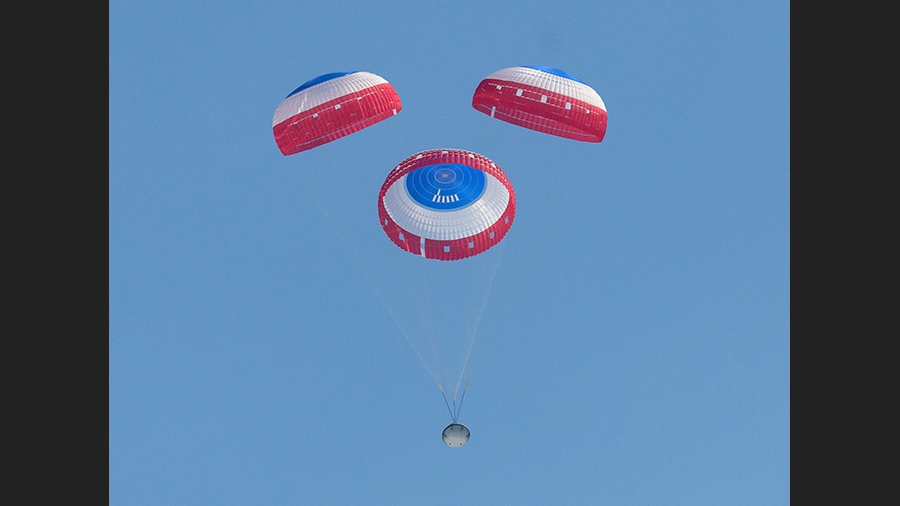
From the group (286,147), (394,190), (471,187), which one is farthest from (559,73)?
(286,147)

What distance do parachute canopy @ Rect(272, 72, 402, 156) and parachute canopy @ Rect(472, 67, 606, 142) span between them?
9.00ft

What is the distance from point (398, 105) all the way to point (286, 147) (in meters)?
3.24

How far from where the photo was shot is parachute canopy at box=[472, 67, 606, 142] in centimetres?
2527

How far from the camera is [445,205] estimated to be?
26109 mm

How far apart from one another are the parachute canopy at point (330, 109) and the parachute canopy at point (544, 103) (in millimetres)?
2743

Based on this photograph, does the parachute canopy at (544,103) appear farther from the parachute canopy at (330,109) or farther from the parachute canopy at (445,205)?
the parachute canopy at (330,109)

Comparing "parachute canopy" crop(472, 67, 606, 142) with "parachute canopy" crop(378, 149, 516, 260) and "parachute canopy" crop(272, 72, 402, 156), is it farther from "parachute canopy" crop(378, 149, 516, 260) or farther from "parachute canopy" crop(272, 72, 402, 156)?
"parachute canopy" crop(272, 72, 402, 156)

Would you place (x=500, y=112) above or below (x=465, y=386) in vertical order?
above

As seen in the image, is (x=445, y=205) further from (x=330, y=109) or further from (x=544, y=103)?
(x=330, y=109)

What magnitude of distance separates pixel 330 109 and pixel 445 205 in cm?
402

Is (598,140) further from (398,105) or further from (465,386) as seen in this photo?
(465,386)

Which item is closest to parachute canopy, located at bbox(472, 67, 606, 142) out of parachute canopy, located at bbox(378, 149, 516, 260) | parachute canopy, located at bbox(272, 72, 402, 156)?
parachute canopy, located at bbox(378, 149, 516, 260)
